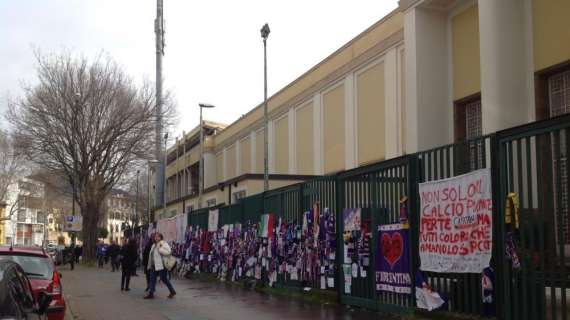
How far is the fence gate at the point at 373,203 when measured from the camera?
1112 cm

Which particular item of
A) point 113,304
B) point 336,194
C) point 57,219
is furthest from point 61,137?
point 57,219

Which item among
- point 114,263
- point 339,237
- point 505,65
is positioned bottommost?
point 114,263

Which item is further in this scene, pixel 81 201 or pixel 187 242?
pixel 81 201

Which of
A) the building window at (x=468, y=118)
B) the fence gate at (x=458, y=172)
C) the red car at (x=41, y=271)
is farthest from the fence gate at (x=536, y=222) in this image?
the building window at (x=468, y=118)

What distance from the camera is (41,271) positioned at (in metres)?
10.6

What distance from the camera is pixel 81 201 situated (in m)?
43.1

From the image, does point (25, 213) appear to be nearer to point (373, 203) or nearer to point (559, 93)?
point (559, 93)

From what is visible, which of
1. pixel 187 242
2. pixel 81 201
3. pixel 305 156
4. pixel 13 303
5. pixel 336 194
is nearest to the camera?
pixel 13 303

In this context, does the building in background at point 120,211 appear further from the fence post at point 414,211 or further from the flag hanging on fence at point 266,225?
the fence post at point 414,211

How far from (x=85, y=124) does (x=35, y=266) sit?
30.9 m

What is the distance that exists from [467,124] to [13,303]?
1671 centimetres

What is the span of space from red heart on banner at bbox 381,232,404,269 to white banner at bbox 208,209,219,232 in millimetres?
12342

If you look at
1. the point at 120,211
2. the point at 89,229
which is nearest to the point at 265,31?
the point at 89,229

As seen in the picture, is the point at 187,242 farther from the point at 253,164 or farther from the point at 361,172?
the point at 253,164
